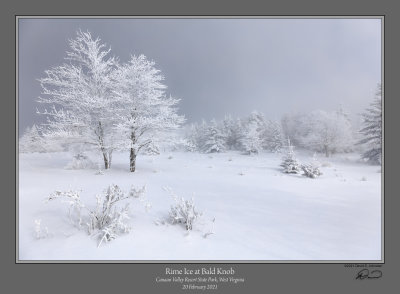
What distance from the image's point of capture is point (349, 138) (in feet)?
54.7

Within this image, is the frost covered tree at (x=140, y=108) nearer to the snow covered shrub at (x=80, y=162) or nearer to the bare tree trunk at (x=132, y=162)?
the bare tree trunk at (x=132, y=162)

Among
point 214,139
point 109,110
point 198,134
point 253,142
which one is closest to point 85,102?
point 109,110

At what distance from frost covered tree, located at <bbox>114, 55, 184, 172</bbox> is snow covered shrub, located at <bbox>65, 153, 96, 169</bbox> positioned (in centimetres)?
225

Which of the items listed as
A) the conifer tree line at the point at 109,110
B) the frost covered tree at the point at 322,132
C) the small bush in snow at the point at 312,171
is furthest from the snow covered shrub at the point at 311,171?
the frost covered tree at the point at 322,132

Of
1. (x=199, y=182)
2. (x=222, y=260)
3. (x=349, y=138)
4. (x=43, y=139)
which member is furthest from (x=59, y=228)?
(x=349, y=138)

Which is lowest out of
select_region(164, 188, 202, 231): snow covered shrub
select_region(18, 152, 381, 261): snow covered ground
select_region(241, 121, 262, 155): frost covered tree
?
select_region(18, 152, 381, 261): snow covered ground

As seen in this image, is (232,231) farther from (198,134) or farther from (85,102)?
(198,134)

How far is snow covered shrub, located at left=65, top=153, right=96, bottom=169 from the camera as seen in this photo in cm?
1033

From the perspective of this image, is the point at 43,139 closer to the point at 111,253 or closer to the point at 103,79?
the point at 103,79

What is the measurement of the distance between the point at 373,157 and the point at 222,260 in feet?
41.4

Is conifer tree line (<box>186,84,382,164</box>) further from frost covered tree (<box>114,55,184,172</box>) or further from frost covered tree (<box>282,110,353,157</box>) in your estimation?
frost covered tree (<box>114,55,184,172</box>)

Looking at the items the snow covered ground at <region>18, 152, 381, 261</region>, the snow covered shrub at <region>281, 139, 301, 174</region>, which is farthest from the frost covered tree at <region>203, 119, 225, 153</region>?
the snow covered ground at <region>18, 152, 381, 261</region>

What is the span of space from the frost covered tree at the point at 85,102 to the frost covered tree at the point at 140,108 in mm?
578

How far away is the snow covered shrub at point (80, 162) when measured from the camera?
1033 centimetres
